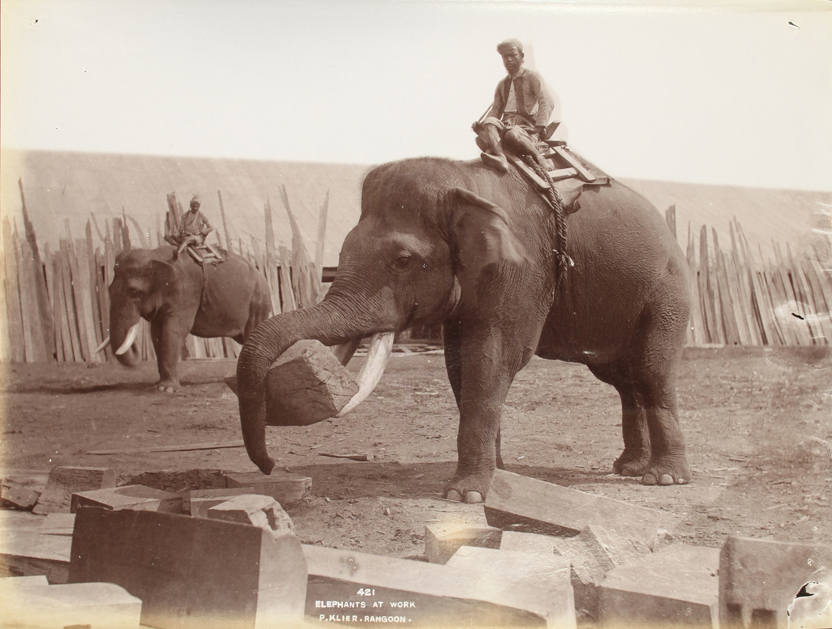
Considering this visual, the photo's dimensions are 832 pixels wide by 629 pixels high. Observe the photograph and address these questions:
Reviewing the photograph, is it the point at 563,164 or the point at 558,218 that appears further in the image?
the point at 563,164

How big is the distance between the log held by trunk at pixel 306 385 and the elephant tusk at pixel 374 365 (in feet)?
0.28

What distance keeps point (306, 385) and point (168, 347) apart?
146 centimetres

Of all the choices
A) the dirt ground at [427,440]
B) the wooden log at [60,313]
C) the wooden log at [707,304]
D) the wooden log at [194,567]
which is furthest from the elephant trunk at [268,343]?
the wooden log at [707,304]

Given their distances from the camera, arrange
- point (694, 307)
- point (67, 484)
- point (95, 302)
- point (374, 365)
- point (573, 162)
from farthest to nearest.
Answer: point (694, 307) < point (95, 302) < point (573, 162) < point (67, 484) < point (374, 365)

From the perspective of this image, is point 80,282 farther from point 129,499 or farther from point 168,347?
point 129,499

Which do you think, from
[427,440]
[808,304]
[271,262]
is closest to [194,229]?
[271,262]

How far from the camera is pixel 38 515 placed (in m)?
4.36

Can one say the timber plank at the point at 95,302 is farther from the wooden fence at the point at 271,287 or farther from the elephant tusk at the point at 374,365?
the elephant tusk at the point at 374,365

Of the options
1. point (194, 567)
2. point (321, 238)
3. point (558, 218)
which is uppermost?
point (558, 218)

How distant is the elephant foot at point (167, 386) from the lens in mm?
4793

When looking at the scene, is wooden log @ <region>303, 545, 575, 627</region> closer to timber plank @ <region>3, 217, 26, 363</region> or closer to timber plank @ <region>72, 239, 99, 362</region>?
timber plank @ <region>72, 239, 99, 362</region>

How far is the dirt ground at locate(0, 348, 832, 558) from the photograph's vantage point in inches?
172

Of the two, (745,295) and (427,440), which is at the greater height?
(745,295)

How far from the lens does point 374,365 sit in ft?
14.0
